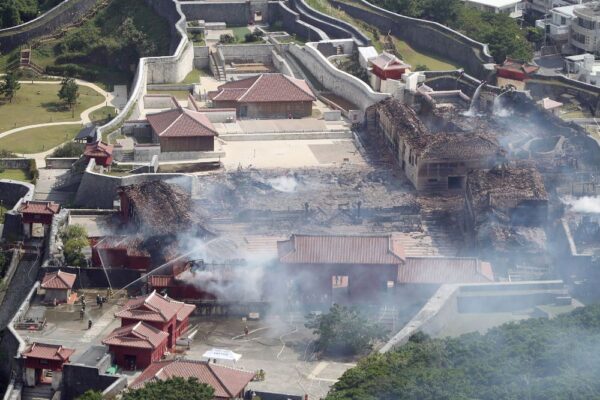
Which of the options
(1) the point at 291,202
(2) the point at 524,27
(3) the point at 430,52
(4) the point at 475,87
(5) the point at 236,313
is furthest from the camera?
(2) the point at 524,27

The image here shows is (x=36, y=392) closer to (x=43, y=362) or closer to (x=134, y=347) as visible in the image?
(x=43, y=362)

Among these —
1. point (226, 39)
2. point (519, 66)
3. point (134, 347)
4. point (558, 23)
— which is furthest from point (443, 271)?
point (558, 23)

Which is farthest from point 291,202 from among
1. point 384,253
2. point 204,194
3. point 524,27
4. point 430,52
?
point 524,27

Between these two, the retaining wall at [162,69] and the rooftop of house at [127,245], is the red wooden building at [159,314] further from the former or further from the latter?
the retaining wall at [162,69]

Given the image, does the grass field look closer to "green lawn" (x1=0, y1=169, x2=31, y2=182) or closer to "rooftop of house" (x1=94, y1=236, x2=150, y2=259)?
"green lawn" (x1=0, y1=169, x2=31, y2=182)

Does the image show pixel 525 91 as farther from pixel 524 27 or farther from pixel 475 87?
pixel 524 27

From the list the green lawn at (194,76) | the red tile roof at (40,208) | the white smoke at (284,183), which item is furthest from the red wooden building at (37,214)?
the green lawn at (194,76)
